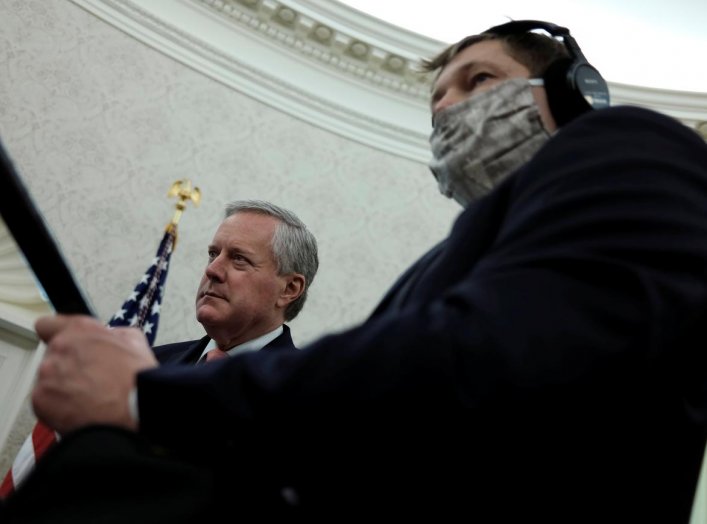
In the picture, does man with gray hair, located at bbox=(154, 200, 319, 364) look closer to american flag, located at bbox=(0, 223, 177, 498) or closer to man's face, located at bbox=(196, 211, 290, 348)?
man's face, located at bbox=(196, 211, 290, 348)

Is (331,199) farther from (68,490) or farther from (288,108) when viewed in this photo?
(68,490)

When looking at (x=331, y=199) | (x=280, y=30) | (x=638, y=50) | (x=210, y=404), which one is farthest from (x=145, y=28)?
(x=210, y=404)

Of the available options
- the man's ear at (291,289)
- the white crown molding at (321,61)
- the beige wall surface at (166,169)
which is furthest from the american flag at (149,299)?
the white crown molding at (321,61)

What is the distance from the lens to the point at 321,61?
593cm

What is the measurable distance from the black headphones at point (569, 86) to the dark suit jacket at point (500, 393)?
0.44 metres

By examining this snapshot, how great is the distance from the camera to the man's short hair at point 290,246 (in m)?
2.74

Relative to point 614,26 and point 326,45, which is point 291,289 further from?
point 614,26

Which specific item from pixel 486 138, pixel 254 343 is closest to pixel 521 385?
pixel 486 138

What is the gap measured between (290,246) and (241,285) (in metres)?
0.28

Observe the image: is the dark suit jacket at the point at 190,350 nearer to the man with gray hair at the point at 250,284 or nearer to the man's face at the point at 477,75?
the man with gray hair at the point at 250,284

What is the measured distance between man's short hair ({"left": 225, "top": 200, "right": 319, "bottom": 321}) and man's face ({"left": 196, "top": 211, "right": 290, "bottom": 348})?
0.8 inches

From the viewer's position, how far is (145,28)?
539 cm

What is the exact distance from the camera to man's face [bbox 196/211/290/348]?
8.16 ft

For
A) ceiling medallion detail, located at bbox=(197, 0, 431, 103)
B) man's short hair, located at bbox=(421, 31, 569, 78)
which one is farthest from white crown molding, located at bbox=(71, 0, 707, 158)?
man's short hair, located at bbox=(421, 31, 569, 78)
